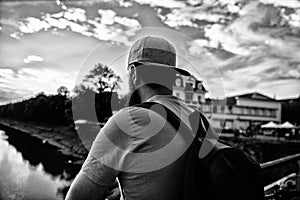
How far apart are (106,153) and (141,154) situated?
51mm

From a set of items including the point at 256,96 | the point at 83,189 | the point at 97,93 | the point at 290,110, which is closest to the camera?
the point at 83,189

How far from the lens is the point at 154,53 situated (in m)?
0.49

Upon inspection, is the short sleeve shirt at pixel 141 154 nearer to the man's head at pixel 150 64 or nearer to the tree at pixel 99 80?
the man's head at pixel 150 64

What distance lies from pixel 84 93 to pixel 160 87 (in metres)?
0.72

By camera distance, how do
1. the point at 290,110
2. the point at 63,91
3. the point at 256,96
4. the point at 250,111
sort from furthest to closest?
the point at 250,111 → the point at 290,110 → the point at 256,96 → the point at 63,91

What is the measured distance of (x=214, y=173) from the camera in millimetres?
411

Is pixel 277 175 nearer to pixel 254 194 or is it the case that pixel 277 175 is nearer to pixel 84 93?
pixel 84 93

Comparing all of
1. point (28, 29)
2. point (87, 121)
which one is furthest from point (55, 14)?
point (87, 121)

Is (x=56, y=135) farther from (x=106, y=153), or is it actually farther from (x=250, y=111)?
(x=250, y=111)

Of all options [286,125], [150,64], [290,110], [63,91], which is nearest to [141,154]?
[150,64]

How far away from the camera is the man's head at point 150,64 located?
49 centimetres

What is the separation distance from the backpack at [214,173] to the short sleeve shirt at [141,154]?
2cm

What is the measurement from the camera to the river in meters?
1.08

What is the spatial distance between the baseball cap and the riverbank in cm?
82
